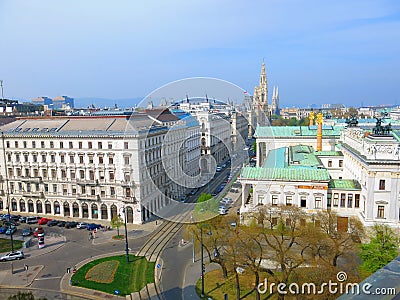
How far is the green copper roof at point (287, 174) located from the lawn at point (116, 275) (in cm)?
1904

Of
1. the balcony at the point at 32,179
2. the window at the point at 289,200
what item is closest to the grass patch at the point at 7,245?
the balcony at the point at 32,179

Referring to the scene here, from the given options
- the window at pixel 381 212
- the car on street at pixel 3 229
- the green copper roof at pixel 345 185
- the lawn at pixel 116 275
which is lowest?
the car on street at pixel 3 229

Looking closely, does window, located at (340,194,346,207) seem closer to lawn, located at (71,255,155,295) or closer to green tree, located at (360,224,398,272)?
green tree, located at (360,224,398,272)

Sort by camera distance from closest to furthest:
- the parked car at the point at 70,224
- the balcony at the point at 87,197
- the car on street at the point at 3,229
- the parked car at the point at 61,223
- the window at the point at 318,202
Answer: the window at the point at 318,202 → the car on street at the point at 3,229 → the parked car at the point at 70,224 → the parked car at the point at 61,223 → the balcony at the point at 87,197

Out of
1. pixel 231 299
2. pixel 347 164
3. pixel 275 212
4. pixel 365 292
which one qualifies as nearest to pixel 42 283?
pixel 231 299

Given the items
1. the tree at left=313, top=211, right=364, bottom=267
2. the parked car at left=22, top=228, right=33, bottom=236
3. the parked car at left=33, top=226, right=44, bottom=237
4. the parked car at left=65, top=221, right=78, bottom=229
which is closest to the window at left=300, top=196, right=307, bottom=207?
the tree at left=313, top=211, right=364, bottom=267

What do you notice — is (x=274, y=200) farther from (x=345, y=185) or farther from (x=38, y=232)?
(x=38, y=232)

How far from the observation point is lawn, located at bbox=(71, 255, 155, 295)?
37031mm

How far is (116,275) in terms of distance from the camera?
39.4 metres

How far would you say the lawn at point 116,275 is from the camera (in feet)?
121

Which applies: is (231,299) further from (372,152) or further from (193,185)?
(193,185)

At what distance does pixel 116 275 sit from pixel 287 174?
26.6 m

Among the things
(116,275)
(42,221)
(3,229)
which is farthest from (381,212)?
(3,229)

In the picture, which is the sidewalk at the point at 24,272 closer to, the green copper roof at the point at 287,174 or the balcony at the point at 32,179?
the balcony at the point at 32,179
